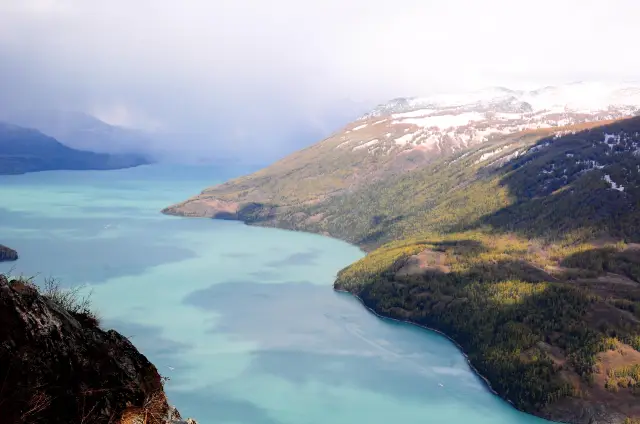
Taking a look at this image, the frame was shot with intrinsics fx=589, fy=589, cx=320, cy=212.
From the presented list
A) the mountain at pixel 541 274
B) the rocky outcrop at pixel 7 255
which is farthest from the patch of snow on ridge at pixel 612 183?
the rocky outcrop at pixel 7 255

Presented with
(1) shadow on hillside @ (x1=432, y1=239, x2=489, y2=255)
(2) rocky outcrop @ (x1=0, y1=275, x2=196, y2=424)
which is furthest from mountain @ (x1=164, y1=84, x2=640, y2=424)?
(2) rocky outcrop @ (x1=0, y1=275, x2=196, y2=424)

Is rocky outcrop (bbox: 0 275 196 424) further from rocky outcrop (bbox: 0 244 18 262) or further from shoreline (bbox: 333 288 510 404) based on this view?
rocky outcrop (bbox: 0 244 18 262)

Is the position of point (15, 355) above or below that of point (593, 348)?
above

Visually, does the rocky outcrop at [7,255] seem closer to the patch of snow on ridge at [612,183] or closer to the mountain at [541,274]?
the mountain at [541,274]

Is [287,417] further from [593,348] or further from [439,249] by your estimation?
[439,249]

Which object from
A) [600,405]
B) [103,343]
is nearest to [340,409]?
[600,405]

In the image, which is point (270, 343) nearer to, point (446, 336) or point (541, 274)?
point (446, 336)
